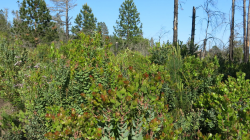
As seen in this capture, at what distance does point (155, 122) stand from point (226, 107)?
1033 mm

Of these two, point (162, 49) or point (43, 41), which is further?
point (43, 41)

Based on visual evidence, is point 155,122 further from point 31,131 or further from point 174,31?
point 174,31

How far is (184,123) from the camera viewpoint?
9.01 feet

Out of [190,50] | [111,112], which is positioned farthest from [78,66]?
[190,50]

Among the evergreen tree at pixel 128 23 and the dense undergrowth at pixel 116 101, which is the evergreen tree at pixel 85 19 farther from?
the dense undergrowth at pixel 116 101

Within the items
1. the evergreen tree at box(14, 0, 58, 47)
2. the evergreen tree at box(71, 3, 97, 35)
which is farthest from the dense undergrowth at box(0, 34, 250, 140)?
the evergreen tree at box(71, 3, 97, 35)

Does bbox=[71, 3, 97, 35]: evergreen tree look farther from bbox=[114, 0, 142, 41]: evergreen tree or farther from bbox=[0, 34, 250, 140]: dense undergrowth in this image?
bbox=[0, 34, 250, 140]: dense undergrowth

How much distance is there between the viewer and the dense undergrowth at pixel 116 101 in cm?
161

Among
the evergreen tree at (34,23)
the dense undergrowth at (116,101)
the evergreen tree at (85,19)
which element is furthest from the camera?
the evergreen tree at (85,19)

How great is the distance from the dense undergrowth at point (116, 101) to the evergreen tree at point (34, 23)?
15.5m

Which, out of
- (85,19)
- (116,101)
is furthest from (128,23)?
(116,101)

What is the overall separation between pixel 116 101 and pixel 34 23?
21.1 m

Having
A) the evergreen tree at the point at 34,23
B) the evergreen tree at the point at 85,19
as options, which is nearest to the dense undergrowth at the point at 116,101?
the evergreen tree at the point at 34,23

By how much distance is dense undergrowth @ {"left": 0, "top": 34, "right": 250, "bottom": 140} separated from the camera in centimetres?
161
